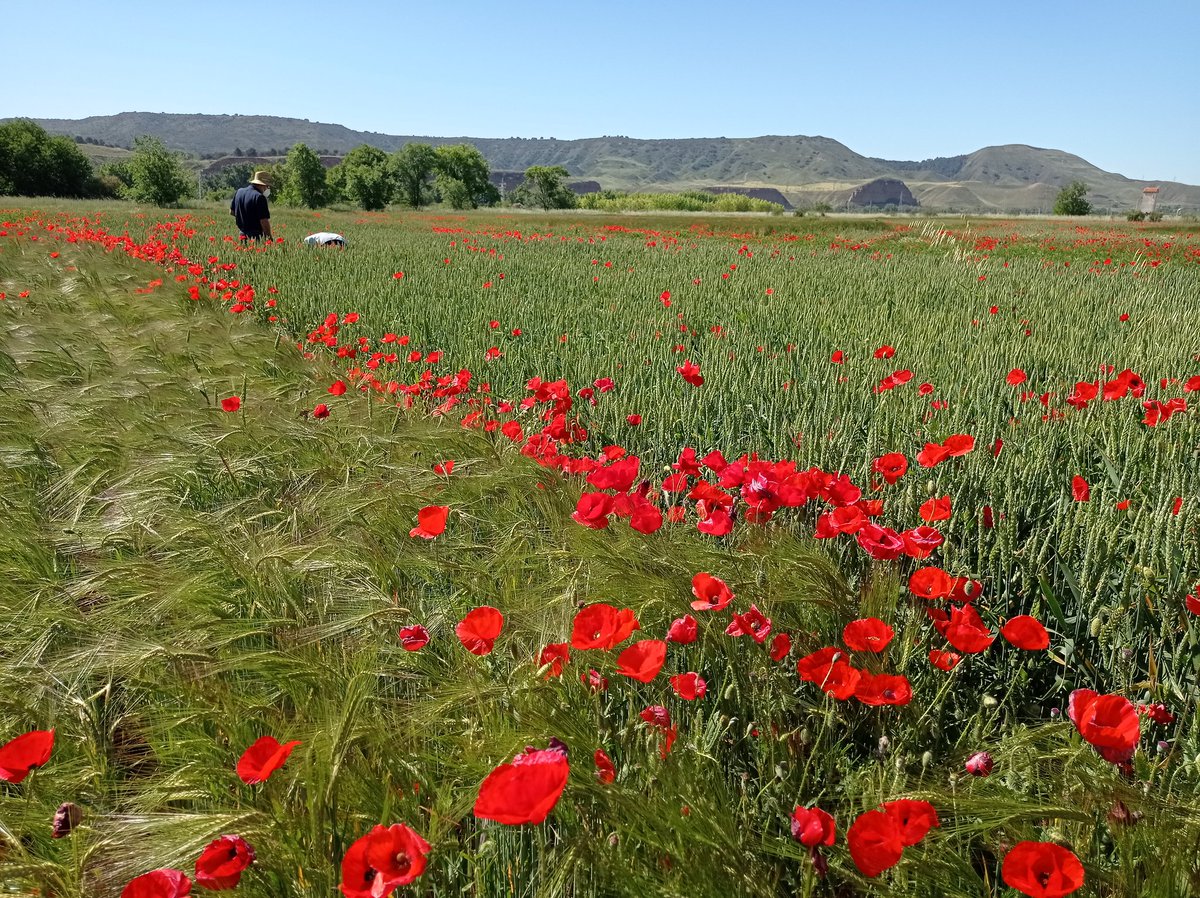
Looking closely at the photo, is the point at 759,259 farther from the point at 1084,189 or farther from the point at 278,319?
the point at 1084,189

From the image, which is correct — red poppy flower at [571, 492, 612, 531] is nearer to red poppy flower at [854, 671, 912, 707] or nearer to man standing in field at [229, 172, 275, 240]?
red poppy flower at [854, 671, 912, 707]

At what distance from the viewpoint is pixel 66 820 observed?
0.95 metres

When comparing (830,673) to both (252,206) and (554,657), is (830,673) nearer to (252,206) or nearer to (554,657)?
(554,657)

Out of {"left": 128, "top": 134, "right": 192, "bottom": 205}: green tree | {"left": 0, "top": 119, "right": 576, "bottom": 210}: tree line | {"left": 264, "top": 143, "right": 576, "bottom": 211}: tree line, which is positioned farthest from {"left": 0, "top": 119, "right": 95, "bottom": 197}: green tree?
{"left": 264, "top": 143, "right": 576, "bottom": 211}: tree line

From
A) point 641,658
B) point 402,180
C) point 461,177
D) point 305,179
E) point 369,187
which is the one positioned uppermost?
point 461,177

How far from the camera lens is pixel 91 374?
3148 mm

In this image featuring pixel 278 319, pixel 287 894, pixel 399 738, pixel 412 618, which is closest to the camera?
pixel 287 894

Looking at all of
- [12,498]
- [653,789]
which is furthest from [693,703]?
[12,498]

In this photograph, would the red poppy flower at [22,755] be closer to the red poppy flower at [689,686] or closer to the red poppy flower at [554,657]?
the red poppy flower at [554,657]

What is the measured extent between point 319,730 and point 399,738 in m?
0.17

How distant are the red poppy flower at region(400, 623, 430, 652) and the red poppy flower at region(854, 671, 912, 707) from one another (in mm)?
693

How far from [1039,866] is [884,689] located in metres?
0.34

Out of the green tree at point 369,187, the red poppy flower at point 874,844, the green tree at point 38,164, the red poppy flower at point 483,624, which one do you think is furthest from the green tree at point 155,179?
the red poppy flower at point 874,844

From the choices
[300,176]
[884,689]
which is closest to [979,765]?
[884,689]
